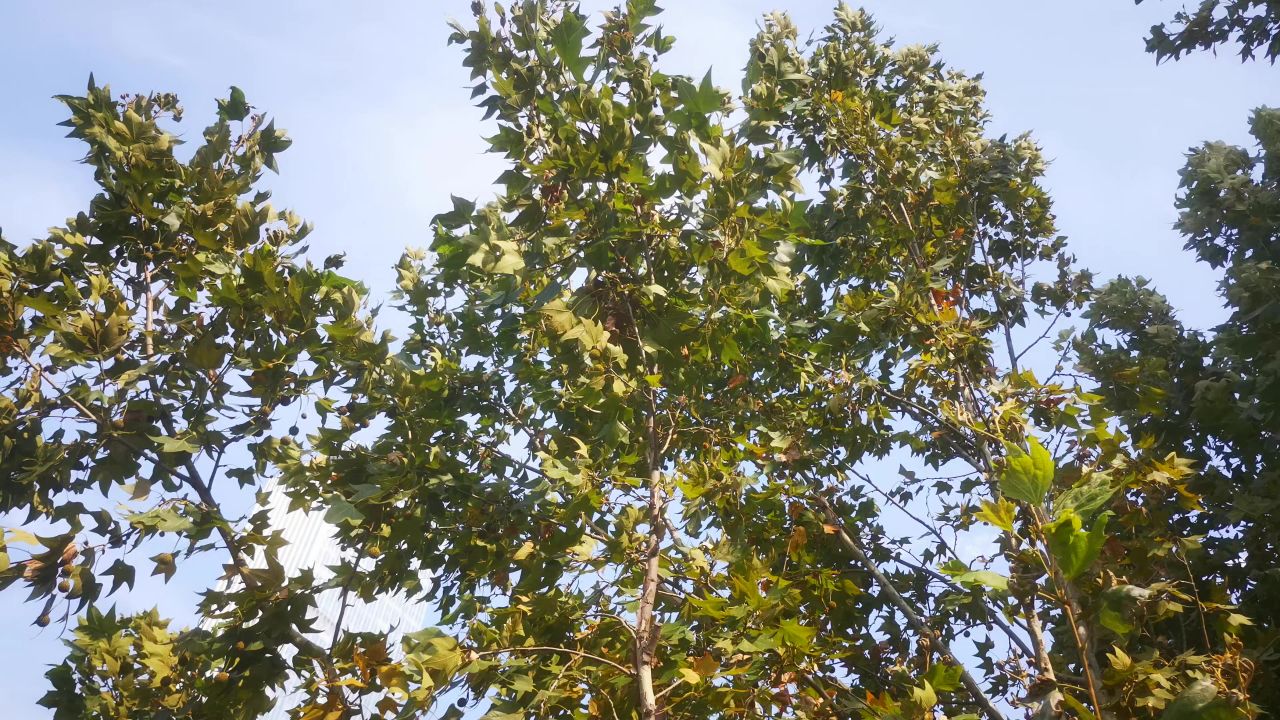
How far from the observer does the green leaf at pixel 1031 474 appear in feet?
6.34

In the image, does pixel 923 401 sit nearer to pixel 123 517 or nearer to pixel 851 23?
pixel 851 23

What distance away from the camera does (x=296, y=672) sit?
Answer: 3.01 meters

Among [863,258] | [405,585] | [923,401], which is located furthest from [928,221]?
[405,585]

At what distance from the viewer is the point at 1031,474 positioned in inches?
77.6

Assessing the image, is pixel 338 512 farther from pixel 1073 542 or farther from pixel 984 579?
pixel 1073 542

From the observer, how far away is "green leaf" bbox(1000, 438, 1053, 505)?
1.93 m

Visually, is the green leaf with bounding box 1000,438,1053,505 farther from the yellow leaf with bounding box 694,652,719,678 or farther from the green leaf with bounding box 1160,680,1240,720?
the yellow leaf with bounding box 694,652,719,678

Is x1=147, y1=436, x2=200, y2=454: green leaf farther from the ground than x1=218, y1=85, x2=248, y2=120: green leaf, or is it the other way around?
x1=218, y1=85, x2=248, y2=120: green leaf

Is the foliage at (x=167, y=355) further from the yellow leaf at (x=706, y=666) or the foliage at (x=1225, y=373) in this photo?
the foliage at (x=1225, y=373)

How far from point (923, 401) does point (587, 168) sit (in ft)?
10.0

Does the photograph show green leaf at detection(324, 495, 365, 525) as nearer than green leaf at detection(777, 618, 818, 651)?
No

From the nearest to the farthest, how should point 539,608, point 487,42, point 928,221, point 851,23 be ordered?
point 539,608 → point 487,42 → point 928,221 → point 851,23

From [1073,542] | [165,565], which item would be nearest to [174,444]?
[165,565]

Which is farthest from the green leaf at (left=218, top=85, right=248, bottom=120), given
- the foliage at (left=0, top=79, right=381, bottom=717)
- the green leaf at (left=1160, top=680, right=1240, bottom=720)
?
the green leaf at (left=1160, top=680, right=1240, bottom=720)
